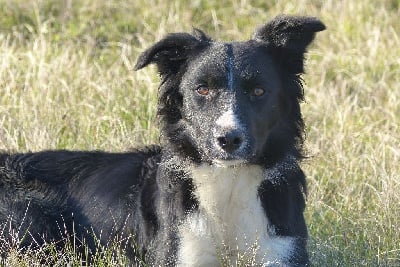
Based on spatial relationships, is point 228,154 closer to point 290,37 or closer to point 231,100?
point 231,100

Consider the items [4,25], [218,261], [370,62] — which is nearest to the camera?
[218,261]

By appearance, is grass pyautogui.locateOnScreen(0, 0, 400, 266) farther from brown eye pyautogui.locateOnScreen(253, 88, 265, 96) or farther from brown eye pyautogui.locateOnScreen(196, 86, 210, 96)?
brown eye pyautogui.locateOnScreen(253, 88, 265, 96)

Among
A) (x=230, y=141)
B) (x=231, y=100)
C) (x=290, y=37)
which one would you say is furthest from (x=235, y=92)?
(x=290, y=37)

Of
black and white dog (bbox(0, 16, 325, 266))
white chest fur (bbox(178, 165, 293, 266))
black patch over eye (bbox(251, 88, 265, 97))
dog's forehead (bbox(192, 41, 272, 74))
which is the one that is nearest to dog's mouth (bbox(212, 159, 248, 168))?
black and white dog (bbox(0, 16, 325, 266))

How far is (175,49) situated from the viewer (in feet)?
18.3

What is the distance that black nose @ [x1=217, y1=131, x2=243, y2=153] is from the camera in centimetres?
489

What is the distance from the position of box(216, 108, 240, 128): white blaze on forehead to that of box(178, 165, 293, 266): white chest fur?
18.6 inches

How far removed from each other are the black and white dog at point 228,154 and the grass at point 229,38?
470 millimetres

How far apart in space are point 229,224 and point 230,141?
2.47 feet

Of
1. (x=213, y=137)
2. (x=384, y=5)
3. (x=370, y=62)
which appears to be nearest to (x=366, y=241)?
(x=213, y=137)

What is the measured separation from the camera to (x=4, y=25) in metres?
10.8

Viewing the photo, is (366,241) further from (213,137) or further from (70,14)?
(70,14)

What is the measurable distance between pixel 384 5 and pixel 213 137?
704 cm

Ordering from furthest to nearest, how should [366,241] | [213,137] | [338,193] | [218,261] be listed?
1. [338,193]
2. [366,241]
3. [218,261]
4. [213,137]
